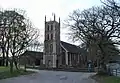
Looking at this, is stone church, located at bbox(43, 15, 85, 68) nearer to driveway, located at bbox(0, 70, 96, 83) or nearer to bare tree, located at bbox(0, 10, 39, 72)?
bare tree, located at bbox(0, 10, 39, 72)

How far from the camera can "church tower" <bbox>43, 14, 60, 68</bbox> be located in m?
68.4

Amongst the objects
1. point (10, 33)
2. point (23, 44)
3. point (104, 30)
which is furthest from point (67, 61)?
point (104, 30)

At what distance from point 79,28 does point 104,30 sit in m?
5.76

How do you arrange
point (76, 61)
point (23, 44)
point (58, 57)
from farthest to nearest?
point (76, 61) → point (58, 57) → point (23, 44)

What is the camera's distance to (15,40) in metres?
34.5

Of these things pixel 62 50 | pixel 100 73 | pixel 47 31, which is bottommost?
pixel 100 73

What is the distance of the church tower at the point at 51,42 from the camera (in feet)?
224

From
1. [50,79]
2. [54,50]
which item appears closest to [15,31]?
[50,79]

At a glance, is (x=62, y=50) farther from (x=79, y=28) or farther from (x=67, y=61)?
(x=79, y=28)

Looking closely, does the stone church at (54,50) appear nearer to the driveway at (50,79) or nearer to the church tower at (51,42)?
the church tower at (51,42)

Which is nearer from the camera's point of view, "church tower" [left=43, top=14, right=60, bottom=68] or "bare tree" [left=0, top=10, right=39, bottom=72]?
"bare tree" [left=0, top=10, right=39, bottom=72]

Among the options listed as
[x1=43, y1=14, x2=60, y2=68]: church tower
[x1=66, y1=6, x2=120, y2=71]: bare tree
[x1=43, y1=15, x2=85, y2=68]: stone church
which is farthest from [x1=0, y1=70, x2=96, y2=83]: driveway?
[x1=43, y1=14, x2=60, y2=68]: church tower

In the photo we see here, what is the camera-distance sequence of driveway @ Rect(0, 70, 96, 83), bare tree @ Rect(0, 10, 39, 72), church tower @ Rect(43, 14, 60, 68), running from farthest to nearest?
church tower @ Rect(43, 14, 60, 68), bare tree @ Rect(0, 10, 39, 72), driveway @ Rect(0, 70, 96, 83)

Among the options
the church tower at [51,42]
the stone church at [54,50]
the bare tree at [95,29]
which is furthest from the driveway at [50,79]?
the church tower at [51,42]
